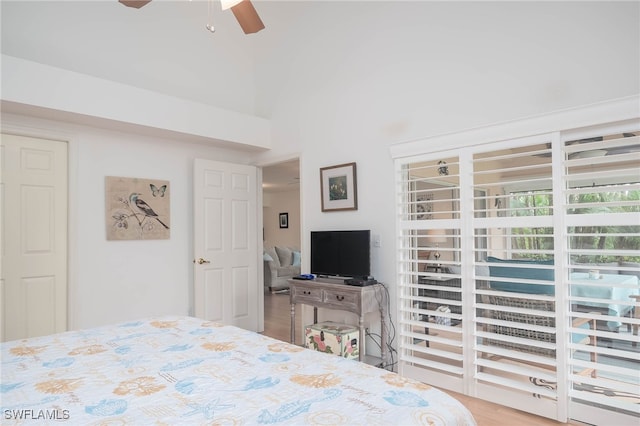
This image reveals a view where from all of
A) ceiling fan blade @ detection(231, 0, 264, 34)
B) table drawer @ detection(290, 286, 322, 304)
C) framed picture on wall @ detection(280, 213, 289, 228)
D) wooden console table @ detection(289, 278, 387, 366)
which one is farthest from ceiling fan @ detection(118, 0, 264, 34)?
framed picture on wall @ detection(280, 213, 289, 228)

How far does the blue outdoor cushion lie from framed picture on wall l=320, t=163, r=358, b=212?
139 cm

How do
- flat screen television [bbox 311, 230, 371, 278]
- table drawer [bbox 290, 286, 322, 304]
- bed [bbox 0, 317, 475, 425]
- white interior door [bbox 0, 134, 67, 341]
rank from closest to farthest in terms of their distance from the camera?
1. bed [bbox 0, 317, 475, 425]
2. white interior door [bbox 0, 134, 67, 341]
3. flat screen television [bbox 311, 230, 371, 278]
4. table drawer [bbox 290, 286, 322, 304]

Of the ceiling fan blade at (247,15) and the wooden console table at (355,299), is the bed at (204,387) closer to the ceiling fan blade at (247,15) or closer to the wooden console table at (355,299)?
the wooden console table at (355,299)

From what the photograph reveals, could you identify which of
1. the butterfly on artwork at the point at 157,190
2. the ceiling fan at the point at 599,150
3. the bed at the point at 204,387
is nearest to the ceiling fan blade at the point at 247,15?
the bed at the point at 204,387

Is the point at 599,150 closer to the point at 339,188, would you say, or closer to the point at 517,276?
the point at 517,276

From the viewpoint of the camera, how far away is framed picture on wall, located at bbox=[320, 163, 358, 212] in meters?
3.81

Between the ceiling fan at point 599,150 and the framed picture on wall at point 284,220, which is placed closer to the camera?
the ceiling fan at point 599,150

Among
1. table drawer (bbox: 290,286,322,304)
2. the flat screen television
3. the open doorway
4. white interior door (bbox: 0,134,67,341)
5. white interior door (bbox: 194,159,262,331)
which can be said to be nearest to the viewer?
white interior door (bbox: 0,134,67,341)

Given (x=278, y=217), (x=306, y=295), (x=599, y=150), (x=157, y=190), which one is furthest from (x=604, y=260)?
(x=278, y=217)

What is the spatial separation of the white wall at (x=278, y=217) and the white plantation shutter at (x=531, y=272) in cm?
717

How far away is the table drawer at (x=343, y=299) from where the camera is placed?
11.0 feet

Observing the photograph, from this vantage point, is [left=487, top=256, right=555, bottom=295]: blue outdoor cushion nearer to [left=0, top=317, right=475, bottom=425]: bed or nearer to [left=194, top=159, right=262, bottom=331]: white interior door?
[left=0, top=317, right=475, bottom=425]: bed

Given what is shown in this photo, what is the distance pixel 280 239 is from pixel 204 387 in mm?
9472

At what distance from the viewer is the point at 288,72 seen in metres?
4.58
